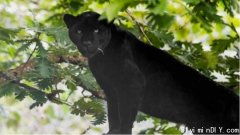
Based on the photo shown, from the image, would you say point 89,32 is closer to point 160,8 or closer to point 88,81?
point 88,81

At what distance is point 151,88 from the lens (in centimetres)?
97

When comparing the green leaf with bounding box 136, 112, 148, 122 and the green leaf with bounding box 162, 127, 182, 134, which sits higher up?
the green leaf with bounding box 136, 112, 148, 122

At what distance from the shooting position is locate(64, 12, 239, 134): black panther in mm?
942

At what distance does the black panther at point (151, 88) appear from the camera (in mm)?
942

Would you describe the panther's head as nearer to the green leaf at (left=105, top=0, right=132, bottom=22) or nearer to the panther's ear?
the panther's ear

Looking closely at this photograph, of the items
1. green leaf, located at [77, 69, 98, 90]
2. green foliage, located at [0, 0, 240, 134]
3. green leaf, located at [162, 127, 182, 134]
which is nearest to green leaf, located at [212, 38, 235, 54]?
green foliage, located at [0, 0, 240, 134]

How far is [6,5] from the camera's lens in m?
1.47

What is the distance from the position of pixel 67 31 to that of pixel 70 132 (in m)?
0.57

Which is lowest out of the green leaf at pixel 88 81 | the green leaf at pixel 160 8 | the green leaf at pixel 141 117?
the green leaf at pixel 141 117

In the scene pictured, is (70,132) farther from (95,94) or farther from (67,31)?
(67,31)

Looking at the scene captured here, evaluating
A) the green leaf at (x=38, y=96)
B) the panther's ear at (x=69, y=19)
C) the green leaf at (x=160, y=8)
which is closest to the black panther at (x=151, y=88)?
the panther's ear at (x=69, y=19)

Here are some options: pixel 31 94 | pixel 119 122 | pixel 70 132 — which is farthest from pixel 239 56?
pixel 70 132

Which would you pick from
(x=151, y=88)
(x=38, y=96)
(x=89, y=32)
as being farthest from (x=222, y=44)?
(x=38, y=96)

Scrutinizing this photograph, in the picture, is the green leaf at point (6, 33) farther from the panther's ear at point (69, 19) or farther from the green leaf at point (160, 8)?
the green leaf at point (160, 8)
